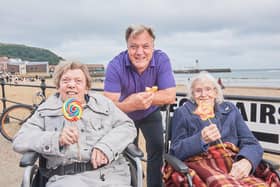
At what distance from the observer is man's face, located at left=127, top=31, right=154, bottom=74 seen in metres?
2.60

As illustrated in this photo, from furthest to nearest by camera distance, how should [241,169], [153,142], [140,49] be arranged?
1. [153,142]
2. [140,49]
3. [241,169]

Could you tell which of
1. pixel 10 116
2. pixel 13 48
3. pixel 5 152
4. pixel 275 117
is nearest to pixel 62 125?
pixel 275 117

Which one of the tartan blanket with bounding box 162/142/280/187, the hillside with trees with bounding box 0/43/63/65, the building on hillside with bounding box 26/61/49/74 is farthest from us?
the hillside with trees with bounding box 0/43/63/65

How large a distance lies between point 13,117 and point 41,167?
15.3ft

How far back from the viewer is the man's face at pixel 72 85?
232cm

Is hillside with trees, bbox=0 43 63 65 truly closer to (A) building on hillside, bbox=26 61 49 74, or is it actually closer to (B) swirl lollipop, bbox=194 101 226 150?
(A) building on hillside, bbox=26 61 49 74

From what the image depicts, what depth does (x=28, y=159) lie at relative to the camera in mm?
2061

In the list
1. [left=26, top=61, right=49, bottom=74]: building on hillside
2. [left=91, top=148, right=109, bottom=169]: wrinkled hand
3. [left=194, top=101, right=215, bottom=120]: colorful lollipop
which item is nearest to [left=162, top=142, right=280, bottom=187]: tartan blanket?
[left=194, top=101, right=215, bottom=120]: colorful lollipop

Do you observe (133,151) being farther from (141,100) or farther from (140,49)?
(140,49)

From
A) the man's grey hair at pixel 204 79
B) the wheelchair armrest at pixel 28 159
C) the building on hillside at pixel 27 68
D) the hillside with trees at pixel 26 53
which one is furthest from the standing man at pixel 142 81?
the hillside with trees at pixel 26 53

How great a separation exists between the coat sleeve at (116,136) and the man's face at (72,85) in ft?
0.80

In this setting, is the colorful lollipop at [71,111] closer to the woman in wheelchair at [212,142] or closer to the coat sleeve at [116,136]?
the coat sleeve at [116,136]

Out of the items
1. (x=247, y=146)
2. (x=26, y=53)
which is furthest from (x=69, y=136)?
(x=26, y=53)

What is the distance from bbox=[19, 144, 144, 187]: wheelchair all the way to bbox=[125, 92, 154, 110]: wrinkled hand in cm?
35
